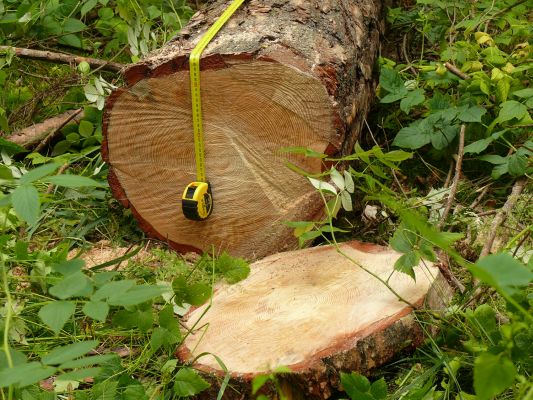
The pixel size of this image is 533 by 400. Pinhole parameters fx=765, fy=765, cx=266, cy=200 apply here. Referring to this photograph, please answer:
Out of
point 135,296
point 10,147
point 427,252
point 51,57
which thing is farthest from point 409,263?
point 51,57

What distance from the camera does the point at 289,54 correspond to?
2465mm

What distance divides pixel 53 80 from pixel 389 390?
7.92ft

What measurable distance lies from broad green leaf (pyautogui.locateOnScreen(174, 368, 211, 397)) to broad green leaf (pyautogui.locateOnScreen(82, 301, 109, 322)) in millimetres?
441

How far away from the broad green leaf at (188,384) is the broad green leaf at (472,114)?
1.50 m

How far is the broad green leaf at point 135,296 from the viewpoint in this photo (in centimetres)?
159

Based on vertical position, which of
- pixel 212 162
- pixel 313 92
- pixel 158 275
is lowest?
pixel 158 275

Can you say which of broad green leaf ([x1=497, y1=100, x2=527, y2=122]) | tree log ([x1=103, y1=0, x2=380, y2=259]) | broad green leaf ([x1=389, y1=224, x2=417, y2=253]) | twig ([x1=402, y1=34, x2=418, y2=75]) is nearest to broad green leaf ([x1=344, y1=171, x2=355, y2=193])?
tree log ([x1=103, y1=0, x2=380, y2=259])

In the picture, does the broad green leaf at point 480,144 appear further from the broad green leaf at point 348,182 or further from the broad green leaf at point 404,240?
the broad green leaf at point 404,240

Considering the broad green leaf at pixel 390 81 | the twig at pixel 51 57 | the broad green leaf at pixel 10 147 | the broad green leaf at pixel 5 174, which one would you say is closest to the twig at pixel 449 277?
the broad green leaf at pixel 390 81

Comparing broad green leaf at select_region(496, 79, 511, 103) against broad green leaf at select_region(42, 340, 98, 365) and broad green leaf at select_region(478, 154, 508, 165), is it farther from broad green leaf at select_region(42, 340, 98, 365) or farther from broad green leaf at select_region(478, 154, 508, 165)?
broad green leaf at select_region(42, 340, 98, 365)

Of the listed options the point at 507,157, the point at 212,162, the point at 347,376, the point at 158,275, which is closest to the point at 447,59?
the point at 507,157

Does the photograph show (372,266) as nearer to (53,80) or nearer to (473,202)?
(473,202)

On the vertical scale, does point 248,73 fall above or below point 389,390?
above

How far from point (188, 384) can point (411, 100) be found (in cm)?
155
